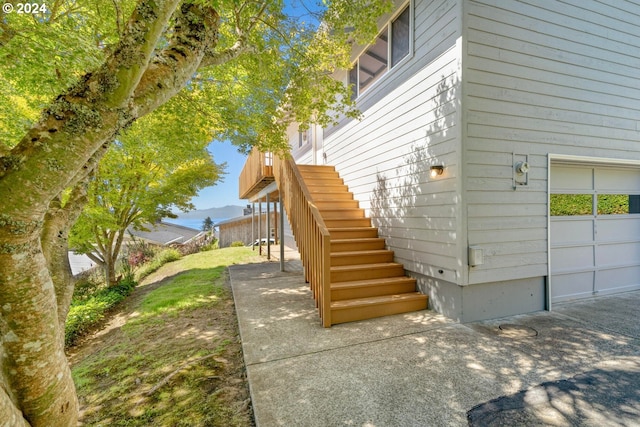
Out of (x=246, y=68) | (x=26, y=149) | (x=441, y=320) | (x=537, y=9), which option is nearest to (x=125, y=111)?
(x=26, y=149)

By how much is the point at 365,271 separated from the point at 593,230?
3.92 m

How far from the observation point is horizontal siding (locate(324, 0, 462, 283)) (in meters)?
3.73

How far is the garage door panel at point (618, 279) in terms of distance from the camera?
478 cm

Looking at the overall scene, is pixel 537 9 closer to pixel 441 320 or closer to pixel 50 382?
pixel 441 320

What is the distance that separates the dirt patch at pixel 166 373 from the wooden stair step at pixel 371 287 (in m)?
1.48

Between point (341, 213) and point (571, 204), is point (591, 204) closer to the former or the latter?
point (571, 204)

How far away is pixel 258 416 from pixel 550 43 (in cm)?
577

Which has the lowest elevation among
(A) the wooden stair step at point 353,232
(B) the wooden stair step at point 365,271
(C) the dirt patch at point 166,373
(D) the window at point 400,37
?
(C) the dirt patch at point 166,373

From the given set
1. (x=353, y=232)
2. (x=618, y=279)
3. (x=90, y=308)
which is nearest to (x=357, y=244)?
Answer: (x=353, y=232)

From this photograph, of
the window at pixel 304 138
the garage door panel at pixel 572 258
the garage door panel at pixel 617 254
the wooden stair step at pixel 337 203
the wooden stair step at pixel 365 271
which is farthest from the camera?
Result: the window at pixel 304 138

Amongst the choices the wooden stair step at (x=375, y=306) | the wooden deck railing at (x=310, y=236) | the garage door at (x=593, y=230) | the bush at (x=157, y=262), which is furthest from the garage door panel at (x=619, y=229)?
the bush at (x=157, y=262)

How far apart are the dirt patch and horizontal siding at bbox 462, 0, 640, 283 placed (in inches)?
121

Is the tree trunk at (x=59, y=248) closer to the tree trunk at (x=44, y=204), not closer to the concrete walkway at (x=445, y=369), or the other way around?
the tree trunk at (x=44, y=204)

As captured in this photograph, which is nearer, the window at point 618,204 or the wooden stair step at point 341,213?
the window at point 618,204
